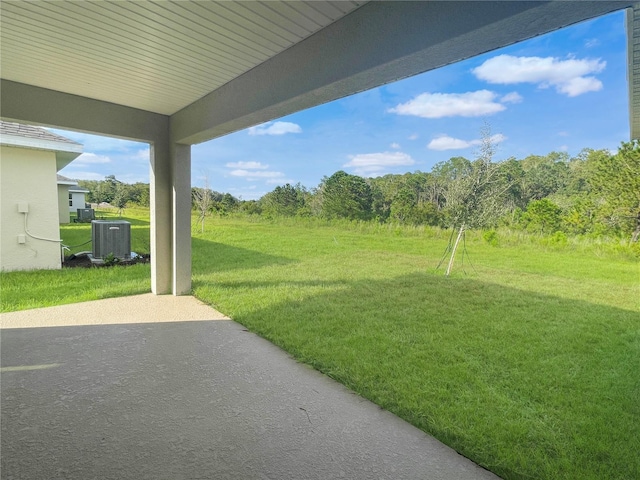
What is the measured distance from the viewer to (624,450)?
1.63m

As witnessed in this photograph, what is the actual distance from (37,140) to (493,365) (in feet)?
22.9

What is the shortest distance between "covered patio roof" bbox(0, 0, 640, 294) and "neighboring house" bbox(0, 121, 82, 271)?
2.87 metres

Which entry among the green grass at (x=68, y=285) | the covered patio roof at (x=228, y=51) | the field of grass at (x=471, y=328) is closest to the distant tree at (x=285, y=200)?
the field of grass at (x=471, y=328)

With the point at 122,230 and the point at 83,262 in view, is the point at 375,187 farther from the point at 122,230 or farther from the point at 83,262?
the point at 83,262

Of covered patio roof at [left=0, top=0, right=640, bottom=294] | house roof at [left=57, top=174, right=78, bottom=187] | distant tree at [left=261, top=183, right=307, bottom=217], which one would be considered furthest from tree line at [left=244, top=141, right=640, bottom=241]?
house roof at [left=57, top=174, right=78, bottom=187]

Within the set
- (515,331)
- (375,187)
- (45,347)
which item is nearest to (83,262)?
(45,347)

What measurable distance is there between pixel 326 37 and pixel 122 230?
5.97 m

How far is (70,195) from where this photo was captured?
8.86 meters

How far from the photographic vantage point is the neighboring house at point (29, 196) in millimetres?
5102

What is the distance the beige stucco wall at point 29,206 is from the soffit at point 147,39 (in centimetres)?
320

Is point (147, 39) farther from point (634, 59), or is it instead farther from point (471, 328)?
point (471, 328)

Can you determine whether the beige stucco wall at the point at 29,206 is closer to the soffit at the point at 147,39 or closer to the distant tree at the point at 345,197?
the soffit at the point at 147,39

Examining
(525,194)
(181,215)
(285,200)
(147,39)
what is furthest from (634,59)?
(285,200)

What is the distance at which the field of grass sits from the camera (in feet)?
5.82
